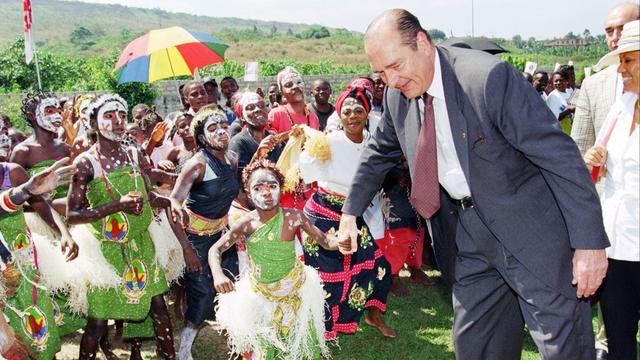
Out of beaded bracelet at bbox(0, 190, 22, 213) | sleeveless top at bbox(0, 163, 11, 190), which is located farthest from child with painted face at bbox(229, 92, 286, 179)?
beaded bracelet at bbox(0, 190, 22, 213)

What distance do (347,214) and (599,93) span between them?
1778 mm

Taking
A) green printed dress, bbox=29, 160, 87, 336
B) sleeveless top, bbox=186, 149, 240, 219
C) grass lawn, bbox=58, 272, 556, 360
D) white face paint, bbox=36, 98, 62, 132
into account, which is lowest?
grass lawn, bbox=58, 272, 556, 360

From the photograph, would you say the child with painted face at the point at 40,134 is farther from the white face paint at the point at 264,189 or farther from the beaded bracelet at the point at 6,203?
the white face paint at the point at 264,189

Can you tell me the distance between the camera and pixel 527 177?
110 inches

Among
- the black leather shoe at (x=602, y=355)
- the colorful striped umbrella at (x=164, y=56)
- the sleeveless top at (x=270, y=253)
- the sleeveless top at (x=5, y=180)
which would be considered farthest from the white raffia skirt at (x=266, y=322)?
the colorful striped umbrella at (x=164, y=56)

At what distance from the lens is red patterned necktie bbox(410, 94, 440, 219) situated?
2.87 meters

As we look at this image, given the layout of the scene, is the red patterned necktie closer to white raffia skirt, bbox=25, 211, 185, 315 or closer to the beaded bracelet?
the beaded bracelet

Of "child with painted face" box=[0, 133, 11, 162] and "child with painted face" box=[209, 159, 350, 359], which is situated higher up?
"child with painted face" box=[0, 133, 11, 162]

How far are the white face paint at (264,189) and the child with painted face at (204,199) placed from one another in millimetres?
739

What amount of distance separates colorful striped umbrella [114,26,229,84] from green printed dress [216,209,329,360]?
4.00 meters

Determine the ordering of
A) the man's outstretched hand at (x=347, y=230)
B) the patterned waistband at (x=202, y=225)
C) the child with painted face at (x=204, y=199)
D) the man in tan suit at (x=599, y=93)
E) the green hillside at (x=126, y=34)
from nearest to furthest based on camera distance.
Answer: the man's outstretched hand at (x=347, y=230), the man in tan suit at (x=599, y=93), the child with painted face at (x=204, y=199), the patterned waistband at (x=202, y=225), the green hillside at (x=126, y=34)

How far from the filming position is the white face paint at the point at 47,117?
16.3 ft

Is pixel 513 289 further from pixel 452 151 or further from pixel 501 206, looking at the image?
pixel 452 151

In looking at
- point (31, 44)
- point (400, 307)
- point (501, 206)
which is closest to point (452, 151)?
point (501, 206)
